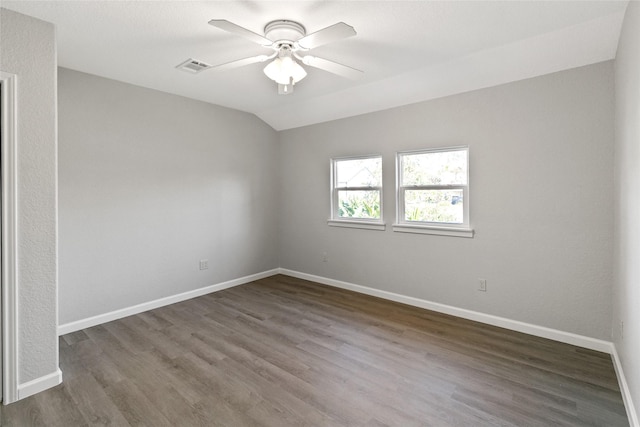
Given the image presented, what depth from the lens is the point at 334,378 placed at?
2369 millimetres

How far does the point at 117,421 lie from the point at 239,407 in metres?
0.72

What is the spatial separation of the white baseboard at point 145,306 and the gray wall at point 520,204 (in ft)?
5.94

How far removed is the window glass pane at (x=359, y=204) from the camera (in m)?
4.29

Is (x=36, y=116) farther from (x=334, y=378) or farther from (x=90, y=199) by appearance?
(x=334, y=378)

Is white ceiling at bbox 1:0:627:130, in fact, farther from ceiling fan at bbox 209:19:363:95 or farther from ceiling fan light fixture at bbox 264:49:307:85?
ceiling fan light fixture at bbox 264:49:307:85

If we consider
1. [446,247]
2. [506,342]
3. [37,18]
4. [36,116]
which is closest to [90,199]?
[36,116]

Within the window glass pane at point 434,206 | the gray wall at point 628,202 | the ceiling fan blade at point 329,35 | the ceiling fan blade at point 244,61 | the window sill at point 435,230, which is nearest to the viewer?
the gray wall at point 628,202

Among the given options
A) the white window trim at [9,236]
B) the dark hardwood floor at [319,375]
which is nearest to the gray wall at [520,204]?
the dark hardwood floor at [319,375]

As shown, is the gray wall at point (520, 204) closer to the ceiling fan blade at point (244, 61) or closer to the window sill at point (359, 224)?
the window sill at point (359, 224)

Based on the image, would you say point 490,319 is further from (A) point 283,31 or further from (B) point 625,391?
(A) point 283,31

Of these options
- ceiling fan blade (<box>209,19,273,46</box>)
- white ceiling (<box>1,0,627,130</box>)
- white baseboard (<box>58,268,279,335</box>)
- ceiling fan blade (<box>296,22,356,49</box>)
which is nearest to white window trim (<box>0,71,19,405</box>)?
white ceiling (<box>1,0,627,130</box>)

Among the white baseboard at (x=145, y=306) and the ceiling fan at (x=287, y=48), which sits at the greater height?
the ceiling fan at (x=287, y=48)

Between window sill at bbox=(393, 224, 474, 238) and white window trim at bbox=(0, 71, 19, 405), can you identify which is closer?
white window trim at bbox=(0, 71, 19, 405)

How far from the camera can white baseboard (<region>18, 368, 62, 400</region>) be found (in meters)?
2.16
